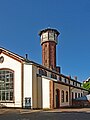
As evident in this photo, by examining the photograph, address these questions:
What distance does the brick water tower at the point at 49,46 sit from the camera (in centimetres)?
5819

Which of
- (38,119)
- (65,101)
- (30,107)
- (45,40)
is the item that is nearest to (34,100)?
(30,107)

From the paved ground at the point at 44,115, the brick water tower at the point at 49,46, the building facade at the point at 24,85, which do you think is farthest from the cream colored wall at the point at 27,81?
the brick water tower at the point at 49,46

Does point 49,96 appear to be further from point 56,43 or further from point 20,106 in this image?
point 56,43

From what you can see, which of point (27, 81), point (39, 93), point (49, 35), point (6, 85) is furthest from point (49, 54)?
point (27, 81)

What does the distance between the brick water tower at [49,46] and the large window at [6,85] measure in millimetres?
22147

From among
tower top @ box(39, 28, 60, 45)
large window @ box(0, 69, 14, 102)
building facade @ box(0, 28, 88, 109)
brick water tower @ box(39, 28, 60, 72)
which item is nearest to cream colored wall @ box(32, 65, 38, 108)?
building facade @ box(0, 28, 88, 109)

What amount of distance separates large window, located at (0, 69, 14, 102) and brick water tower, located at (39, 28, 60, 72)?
22147mm

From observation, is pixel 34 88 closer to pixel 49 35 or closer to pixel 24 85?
→ pixel 24 85

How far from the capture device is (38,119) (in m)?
19.8

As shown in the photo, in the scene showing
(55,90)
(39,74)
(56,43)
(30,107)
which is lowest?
(30,107)

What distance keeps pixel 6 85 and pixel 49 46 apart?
82.4 ft

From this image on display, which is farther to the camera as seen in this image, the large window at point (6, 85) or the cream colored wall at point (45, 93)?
the large window at point (6, 85)

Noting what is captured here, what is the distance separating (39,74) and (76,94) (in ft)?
59.1

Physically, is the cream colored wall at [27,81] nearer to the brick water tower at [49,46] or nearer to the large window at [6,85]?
the large window at [6,85]
